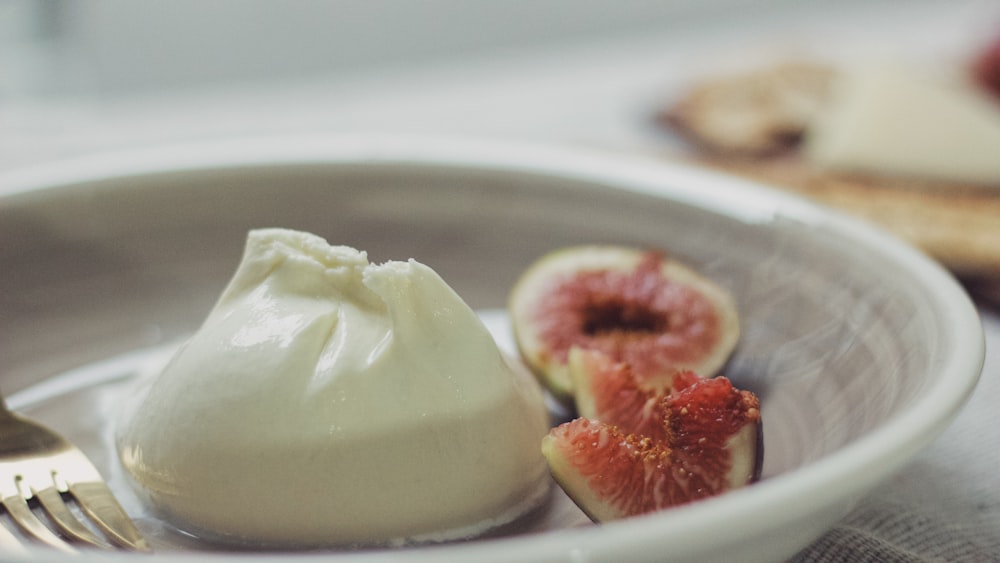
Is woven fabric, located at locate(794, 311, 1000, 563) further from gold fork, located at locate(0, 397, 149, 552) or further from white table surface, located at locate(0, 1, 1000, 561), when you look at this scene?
gold fork, located at locate(0, 397, 149, 552)

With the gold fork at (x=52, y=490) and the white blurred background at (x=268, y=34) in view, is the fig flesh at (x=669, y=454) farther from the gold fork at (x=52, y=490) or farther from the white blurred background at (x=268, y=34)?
the white blurred background at (x=268, y=34)

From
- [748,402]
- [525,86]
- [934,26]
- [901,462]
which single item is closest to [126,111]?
[525,86]

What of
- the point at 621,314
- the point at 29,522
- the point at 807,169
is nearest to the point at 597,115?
the point at 807,169

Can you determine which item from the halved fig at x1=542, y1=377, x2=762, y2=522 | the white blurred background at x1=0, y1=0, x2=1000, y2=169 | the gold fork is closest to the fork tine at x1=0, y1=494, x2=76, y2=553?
the gold fork

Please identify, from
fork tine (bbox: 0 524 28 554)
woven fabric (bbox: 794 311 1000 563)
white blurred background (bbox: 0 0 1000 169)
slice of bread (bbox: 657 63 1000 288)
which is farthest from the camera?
white blurred background (bbox: 0 0 1000 169)

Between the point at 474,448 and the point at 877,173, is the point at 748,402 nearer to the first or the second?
the point at 474,448

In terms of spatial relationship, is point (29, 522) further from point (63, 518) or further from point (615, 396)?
point (615, 396)
